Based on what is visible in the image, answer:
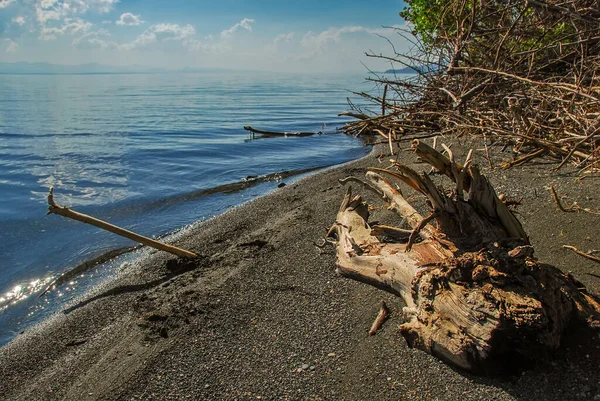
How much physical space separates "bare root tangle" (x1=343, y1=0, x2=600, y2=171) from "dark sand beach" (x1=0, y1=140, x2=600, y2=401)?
583 millimetres

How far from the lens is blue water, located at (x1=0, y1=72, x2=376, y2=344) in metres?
6.11

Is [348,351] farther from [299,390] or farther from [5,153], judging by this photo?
[5,153]

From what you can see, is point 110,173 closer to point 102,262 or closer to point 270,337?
point 102,262

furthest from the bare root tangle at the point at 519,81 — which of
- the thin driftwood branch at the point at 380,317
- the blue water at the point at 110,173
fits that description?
the blue water at the point at 110,173

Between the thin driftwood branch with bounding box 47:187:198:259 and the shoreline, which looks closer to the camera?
the thin driftwood branch with bounding box 47:187:198:259

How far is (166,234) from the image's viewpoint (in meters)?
7.24

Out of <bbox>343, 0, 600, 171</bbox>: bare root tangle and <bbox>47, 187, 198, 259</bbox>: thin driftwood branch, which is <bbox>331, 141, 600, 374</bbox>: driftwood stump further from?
<bbox>47, 187, 198, 259</bbox>: thin driftwood branch

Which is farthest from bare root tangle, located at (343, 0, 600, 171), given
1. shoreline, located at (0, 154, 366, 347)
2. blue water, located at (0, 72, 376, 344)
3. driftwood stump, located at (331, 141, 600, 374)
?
blue water, located at (0, 72, 376, 344)

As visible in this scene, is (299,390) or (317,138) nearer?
(299,390)

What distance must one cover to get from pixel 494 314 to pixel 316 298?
5.58ft

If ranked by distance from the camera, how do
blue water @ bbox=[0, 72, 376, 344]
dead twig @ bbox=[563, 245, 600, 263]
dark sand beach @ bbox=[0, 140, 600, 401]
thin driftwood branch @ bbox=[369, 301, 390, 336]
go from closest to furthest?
dark sand beach @ bbox=[0, 140, 600, 401] → thin driftwood branch @ bbox=[369, 301, 390, 336] → dead twig @ bbox=[563, 245, 600, 263] → blue water @ bbox=[0, 72, 376, 344]

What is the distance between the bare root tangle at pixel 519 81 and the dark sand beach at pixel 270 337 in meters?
0.58

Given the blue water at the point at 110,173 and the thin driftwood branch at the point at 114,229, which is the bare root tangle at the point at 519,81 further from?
the blue water at the point at 110,173

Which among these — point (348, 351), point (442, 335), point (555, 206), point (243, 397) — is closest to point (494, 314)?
point (442, 335)
